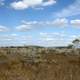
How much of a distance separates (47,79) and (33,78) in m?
0.75

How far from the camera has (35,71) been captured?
15.7 metres

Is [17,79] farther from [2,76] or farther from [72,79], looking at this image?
[72,79]

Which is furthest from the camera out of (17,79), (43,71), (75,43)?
(75,43)

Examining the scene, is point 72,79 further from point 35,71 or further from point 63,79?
point 35,71

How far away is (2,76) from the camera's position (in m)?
13.8

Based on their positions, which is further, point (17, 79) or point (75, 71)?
point (75, 71)

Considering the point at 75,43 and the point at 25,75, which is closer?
the point at 25,75

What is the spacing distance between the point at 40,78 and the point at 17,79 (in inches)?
51.9

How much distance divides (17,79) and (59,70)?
3.26 metres

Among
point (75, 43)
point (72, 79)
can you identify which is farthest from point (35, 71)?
point (75, 43)

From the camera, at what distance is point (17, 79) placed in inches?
527

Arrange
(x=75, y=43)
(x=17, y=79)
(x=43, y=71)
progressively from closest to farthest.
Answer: (x=17, y=79), (x=43, y=71), (x=75, y=43)

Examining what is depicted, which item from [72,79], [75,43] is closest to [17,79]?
[72,79]

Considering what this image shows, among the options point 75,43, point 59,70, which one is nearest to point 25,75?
point 59,70
